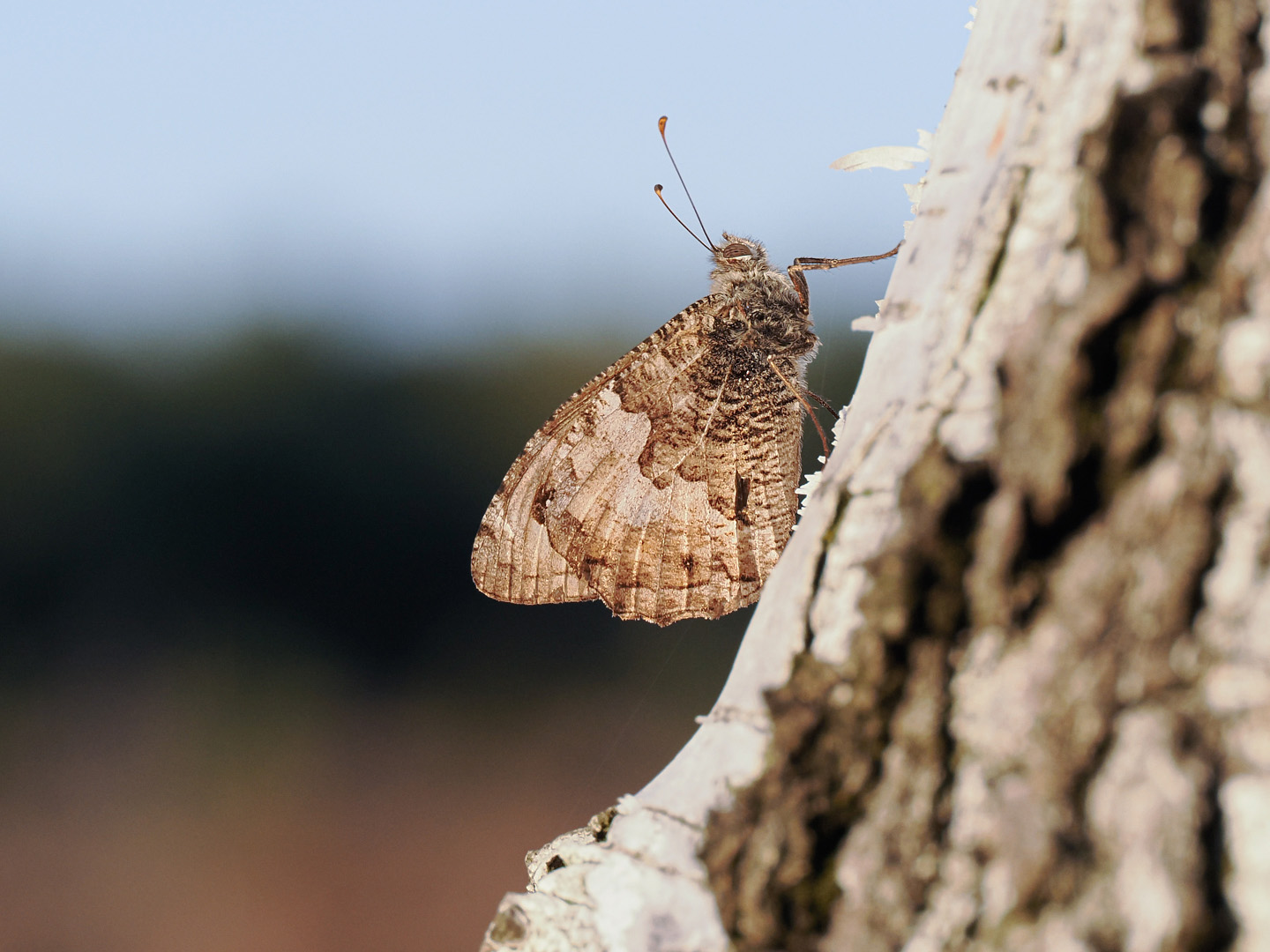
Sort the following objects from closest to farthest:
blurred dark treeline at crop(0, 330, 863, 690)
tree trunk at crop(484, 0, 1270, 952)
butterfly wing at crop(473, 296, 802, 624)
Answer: tree trunk at crop(484, 0, 1270, 952), butterfly wing at crop(473, 296, 802, 624), blurred dark treeline at crop(0, 330, 863, 690)

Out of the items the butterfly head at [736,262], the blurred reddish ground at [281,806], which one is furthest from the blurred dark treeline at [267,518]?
the butterfly head at [736,262]

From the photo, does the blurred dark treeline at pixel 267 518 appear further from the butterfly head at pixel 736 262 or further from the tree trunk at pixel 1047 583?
the tree trunk at pixel 1047 583

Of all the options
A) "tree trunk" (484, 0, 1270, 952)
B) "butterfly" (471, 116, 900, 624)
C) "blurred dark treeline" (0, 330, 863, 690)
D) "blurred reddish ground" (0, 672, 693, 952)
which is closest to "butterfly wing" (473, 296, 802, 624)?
"butterfly" (471, 116, 900, 624)

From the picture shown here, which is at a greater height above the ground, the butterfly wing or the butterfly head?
the butterfly head

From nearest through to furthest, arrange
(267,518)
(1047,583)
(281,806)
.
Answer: (1047,583) → (281,806) → (267,518)

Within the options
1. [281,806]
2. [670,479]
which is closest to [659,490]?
[670,479]

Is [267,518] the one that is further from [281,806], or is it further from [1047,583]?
[1047,583]

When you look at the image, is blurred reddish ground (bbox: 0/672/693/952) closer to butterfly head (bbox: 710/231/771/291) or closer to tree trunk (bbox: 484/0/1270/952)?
butterfly head (bbox: 710/231/771/291)

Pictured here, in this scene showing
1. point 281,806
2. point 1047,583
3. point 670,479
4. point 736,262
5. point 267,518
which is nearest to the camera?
point 1047,583
